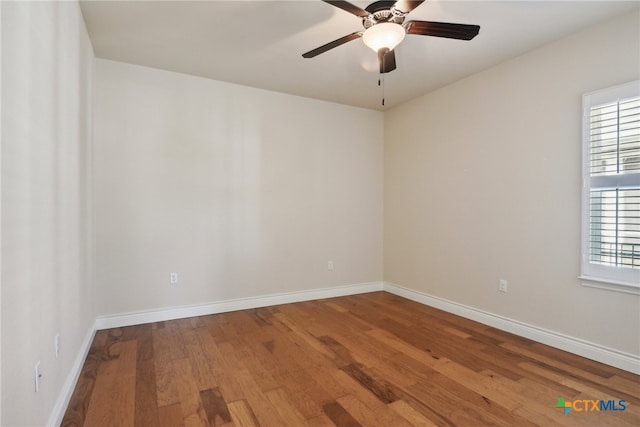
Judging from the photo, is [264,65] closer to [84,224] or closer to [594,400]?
[84,224]

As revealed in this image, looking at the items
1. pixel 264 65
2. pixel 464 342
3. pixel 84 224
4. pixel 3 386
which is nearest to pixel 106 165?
pixel 84 224

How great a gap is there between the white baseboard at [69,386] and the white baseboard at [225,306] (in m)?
0.45

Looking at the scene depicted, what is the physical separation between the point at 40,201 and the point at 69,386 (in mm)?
1253

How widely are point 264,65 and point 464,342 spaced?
10.7ft

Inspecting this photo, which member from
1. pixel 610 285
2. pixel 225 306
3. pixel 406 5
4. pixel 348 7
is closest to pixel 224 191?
pixel 225 306

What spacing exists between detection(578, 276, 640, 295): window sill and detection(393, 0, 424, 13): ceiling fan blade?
7.98ft

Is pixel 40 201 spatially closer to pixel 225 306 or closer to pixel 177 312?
pixel 177 312

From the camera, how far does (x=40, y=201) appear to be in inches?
58.4

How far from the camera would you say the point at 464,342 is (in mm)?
2816

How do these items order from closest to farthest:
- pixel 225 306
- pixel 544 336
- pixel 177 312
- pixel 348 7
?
pixel 348 7 → pixel 544 336 → pixel 177 312 → pixel 225 306

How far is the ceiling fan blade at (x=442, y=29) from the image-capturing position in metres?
1.91

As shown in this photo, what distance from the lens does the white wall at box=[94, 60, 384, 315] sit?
3178mm

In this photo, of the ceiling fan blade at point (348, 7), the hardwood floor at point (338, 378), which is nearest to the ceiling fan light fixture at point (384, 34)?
the ceiling fan blade at point (348, 7)

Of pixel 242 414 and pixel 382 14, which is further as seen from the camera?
pixel 382 14
